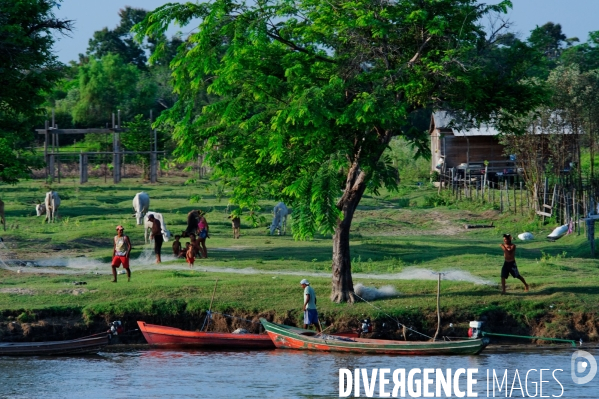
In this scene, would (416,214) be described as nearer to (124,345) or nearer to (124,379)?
(124,345)

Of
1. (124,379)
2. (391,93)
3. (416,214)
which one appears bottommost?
(124,379)

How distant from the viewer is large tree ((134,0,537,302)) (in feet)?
65.5

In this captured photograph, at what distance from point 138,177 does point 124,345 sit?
4082 cm

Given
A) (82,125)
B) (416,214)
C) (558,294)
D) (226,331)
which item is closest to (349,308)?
(226,331)

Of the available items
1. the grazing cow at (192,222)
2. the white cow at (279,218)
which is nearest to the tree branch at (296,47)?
the grazing cow at (192,222)

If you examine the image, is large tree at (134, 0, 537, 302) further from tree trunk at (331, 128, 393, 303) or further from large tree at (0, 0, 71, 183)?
large tree at (0, 0, 71, 183)

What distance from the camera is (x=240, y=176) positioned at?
71.6 ft

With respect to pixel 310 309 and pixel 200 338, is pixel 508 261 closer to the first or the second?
pixel 310 309

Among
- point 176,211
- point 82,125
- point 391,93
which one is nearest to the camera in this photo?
point 391,93

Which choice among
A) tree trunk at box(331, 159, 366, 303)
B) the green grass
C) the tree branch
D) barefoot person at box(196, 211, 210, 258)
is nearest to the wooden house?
the green grass

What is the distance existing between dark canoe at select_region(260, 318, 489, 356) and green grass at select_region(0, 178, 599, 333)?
1.29 m

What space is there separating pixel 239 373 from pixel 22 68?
38.8ft

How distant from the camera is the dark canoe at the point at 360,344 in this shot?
19.6 meters

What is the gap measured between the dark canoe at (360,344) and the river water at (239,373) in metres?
0.16
